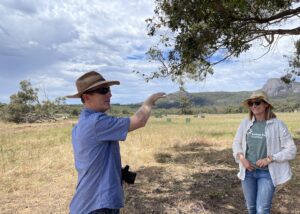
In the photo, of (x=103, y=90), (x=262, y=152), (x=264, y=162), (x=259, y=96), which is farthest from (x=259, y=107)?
(x=103, y=90)

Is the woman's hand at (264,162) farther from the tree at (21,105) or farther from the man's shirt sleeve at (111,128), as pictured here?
the tree at (21,105)

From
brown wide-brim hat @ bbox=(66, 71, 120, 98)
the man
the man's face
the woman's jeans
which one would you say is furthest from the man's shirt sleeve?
the woman's jeans

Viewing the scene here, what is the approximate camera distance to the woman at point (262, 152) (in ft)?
13.3

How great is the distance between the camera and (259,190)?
4.15 meters

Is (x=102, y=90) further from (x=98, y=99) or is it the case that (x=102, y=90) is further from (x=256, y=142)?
(x=256, y=142)

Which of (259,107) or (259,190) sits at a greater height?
(259,107)

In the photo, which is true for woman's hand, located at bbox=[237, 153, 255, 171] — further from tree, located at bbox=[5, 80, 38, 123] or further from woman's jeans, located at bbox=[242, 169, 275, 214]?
tree, located at bbox=[5, 80, 38, 123]

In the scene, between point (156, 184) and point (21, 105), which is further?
point (21, 105)

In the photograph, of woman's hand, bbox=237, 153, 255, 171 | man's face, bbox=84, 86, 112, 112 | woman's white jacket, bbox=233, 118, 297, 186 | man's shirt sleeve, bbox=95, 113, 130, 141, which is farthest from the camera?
woman's hand, bbox=237, 153, 255, 171

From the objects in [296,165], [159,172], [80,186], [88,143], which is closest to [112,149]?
[88,143]

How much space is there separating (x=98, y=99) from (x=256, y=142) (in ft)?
6.65

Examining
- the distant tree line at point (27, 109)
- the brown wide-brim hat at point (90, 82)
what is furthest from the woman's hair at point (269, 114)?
the distant tree line at point (27, 109)

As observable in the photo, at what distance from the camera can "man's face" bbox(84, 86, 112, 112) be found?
2994 millimetres

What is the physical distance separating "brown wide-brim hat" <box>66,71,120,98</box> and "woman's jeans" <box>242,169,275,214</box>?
205 centimetres
